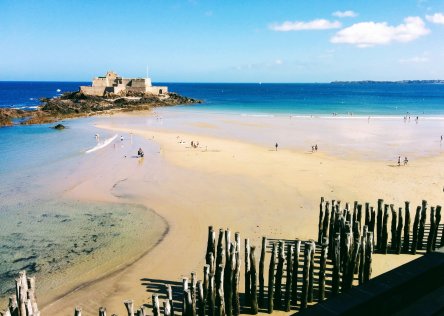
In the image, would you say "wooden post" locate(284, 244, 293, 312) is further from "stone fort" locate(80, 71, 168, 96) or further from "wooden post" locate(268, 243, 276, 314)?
"stone fort" locate(80, 71, 168, 96)

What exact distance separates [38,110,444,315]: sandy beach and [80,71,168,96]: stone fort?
52.8 metres

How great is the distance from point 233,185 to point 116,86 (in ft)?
263

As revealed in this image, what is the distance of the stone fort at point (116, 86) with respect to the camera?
94.6 metres

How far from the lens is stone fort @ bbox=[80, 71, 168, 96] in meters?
94.6

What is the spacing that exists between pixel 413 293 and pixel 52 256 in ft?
43.8

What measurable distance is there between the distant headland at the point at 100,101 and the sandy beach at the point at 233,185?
28.3 metres

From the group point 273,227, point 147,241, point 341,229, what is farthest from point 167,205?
point 341,229

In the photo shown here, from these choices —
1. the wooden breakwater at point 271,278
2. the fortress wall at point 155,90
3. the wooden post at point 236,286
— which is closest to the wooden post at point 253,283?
the wooden breakwater at point 271,278

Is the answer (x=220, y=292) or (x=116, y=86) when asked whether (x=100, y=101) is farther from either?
(x=220, y=292)

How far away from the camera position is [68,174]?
1056 inches

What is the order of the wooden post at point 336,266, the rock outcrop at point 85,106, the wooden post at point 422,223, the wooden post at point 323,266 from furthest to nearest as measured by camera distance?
the rock outcrop at point 85,106 < the wooden post at point 422,223 < the wooden post at point 336,266 < the wooden post at point 323,266

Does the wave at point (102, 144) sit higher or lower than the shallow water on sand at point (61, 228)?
higher

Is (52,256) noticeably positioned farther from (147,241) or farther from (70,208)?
(70,208)

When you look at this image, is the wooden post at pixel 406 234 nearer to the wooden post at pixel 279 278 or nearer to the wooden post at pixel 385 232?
the wooden post at pixel 385 232
